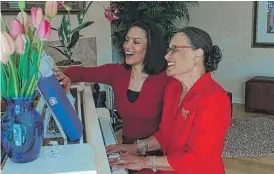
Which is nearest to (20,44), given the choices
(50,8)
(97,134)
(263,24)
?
(50,8)

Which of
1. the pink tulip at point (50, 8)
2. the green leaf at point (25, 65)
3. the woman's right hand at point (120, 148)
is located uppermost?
the pink tulip at point (50, 8)

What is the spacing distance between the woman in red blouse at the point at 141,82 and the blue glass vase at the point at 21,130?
934mm

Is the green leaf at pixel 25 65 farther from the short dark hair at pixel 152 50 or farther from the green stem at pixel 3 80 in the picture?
the short dark hair at pixel 152 50

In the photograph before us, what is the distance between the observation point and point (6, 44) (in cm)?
93

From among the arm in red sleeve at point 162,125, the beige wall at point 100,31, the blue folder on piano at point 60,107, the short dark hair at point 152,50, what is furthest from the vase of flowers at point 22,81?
the beige wall at point 100,31

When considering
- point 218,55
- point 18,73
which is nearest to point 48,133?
point 18,73

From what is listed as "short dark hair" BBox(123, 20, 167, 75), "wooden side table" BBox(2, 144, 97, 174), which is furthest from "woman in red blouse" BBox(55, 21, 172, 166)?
"wooden side table" BBox(2, 144, 97, 174)

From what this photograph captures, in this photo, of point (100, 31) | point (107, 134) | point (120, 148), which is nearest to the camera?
point (120, 148)

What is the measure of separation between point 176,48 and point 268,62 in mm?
4477

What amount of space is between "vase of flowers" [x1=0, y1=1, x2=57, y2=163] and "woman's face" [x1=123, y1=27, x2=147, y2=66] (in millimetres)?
952

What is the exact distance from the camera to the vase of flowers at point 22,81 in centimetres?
98

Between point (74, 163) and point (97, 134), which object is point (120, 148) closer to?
point (97, 134)

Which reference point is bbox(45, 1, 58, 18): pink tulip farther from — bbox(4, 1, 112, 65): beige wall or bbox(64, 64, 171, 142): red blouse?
bbox(4, 1, 112, 65): beige wall

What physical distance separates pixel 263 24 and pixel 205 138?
15.2ft
